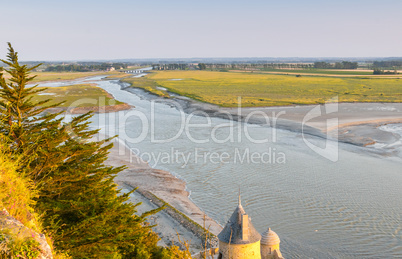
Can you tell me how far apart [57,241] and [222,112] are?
4867 cm

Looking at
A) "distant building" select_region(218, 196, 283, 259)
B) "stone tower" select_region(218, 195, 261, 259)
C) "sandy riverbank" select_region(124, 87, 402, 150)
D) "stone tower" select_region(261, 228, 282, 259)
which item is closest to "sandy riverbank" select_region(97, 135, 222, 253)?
"stone tower" select_region(261, 228, 282, 259)

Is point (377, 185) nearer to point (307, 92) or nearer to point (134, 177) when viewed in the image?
point (134, 177)

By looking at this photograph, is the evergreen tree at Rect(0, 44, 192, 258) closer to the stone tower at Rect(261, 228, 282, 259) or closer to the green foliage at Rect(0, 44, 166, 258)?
the green foliage at Rect(0, 44, 166, 258)

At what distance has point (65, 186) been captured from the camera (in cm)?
1022

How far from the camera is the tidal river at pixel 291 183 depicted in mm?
19031

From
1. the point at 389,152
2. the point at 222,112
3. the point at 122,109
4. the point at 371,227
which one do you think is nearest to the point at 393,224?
the point at 371,227

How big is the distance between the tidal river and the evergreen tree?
10231mm

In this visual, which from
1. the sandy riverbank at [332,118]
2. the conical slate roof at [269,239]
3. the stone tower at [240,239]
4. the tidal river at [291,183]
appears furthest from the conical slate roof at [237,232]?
the sandy riverbank at [332,118]

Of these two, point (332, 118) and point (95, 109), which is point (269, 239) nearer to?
point (332, 118)

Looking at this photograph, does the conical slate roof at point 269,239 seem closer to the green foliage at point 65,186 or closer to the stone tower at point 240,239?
the stone tower at point 240,239

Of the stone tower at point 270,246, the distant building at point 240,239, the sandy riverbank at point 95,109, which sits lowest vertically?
the stone tower at point 270,246

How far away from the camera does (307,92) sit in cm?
8050

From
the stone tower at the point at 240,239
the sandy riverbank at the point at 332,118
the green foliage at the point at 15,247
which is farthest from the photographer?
the sandy riverbank at the point at 332,118

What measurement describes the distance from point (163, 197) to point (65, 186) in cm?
1430
